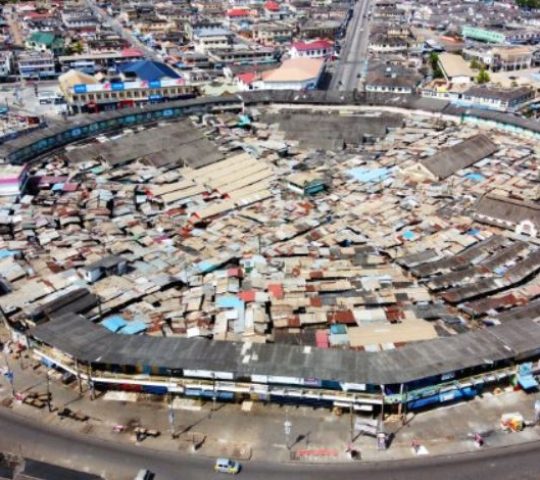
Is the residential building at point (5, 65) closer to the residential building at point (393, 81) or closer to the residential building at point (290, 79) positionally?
the residential building at point (290, 79)

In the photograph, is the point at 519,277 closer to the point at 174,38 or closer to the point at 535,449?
the point at 535,449

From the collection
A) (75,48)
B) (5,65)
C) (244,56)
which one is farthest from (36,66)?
(244,56)

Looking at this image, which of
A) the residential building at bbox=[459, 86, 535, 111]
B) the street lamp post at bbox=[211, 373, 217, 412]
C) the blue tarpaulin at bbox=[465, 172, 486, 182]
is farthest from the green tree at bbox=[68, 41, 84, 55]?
the street lamp post at bbox=[211, 373, 217, 412]

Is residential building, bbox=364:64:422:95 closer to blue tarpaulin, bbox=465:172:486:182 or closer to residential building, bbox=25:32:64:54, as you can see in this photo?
blue tarpaulin, bbox=465:172:486:182

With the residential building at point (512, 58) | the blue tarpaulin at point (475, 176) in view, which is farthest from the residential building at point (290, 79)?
the blue tarpaulin at point (475, 176)

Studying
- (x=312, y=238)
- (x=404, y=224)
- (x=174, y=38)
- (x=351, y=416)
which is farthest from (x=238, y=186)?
(x=174, y=38)
